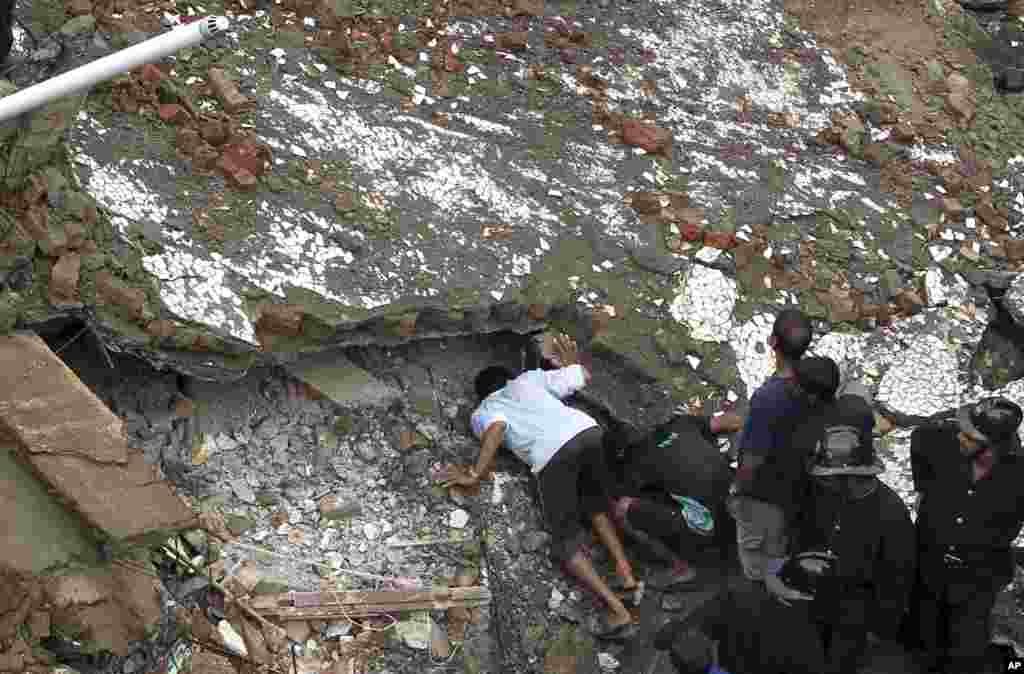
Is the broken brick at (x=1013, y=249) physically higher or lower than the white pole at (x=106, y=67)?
lower

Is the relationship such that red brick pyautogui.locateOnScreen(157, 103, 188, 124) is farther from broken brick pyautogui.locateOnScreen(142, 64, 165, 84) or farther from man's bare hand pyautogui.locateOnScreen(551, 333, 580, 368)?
man's bare hand pyautogui.locateOnScreen(551, 333, 580, 368)

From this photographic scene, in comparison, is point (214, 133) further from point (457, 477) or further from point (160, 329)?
point (457, 477)

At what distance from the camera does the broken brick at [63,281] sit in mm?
4848

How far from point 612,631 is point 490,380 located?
1.14 metres

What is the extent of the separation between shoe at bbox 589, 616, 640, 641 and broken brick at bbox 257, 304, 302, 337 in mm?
1683

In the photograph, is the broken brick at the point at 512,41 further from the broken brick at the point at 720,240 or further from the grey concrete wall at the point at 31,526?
the grey concrete wall at the point at 31,526

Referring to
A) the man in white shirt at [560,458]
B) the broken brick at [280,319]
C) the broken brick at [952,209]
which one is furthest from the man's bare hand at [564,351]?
the broken brick at [952,209]

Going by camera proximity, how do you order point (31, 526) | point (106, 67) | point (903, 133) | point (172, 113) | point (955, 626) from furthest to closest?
1. point (903, 133)
2. point (172, 113)
3. point (955, 626)
4. point (31, 526)
5. point (106, 67)

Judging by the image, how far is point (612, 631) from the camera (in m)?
5.30

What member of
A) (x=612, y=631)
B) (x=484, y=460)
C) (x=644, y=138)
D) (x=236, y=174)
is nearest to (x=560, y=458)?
(x=484, y=460)

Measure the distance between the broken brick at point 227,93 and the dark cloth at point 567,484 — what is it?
201cm

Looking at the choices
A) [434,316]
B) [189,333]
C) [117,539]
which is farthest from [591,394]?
[117,539]

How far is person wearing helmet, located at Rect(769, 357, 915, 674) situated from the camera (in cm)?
441

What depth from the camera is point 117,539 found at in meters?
4.40
